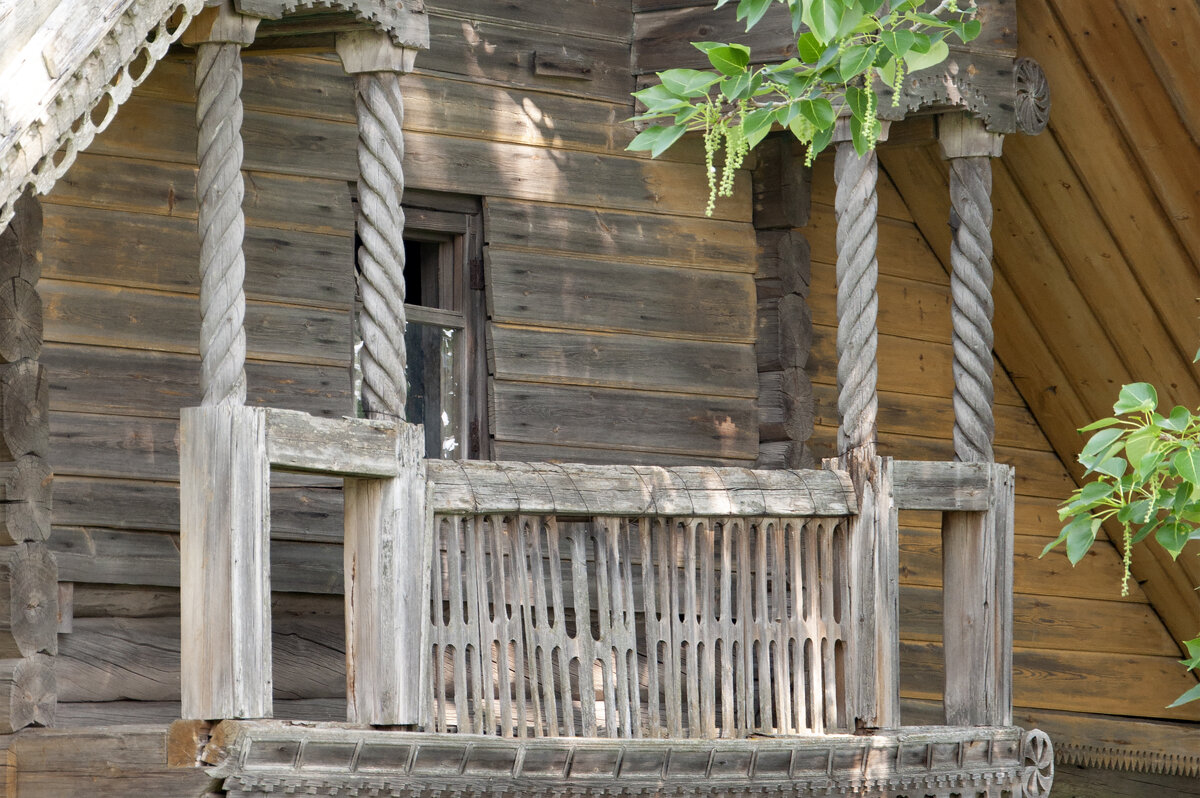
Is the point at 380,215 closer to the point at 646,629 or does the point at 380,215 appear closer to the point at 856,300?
the point at 646,629

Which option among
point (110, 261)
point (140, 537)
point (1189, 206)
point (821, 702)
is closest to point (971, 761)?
point (821, 702)

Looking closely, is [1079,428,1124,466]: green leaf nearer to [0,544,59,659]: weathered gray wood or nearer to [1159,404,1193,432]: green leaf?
[1159,404,1193,432]: green leaf

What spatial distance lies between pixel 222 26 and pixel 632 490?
2202 mm

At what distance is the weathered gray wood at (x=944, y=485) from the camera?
6.98 metres

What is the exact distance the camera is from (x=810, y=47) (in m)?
3.95

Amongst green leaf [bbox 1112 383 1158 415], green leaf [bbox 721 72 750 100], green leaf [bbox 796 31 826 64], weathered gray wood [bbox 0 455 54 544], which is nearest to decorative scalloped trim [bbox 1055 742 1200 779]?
green leaf [bbox 1112 383 1158 415]

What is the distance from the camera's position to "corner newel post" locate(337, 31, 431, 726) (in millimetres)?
5812

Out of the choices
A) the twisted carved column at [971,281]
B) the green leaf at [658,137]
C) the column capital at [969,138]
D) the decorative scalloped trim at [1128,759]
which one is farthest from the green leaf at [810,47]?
the decorative scalloped trim at [1128,759]

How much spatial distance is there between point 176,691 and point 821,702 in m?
2.54

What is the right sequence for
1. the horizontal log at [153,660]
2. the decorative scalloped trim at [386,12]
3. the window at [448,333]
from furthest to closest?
the window at [448,333] < the horizontal log at [153,660] < the decorative scalloped trim at [386,12]

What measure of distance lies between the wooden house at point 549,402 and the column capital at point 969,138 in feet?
0.05

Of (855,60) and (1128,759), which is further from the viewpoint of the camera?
(1128,759)

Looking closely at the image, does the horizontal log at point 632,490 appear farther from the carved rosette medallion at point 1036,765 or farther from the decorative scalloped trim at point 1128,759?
the decorative scalloped trim at point 1128,759

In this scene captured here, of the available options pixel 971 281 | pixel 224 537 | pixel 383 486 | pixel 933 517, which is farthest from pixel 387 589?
pixel 933 517
